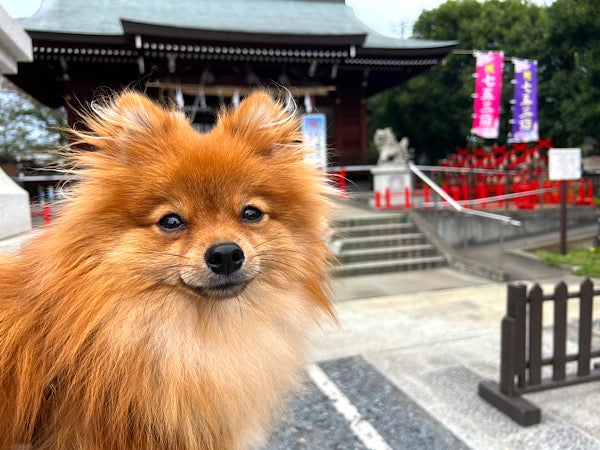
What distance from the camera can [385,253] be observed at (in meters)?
9.22

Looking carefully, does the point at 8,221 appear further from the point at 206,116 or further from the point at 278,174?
the point at 206,116

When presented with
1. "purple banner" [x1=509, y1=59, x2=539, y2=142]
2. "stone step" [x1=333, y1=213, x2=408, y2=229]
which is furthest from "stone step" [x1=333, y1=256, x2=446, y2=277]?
"purple banner" [x1=509, y1=59, x2=539, y2=142]

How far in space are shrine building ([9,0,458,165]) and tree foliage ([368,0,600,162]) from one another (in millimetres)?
3987

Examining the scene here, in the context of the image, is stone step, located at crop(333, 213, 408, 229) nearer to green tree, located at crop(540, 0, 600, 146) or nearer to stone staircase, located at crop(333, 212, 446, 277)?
stone staircase, located at crop(333, 212, 446, 277)

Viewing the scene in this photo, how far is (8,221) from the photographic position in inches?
112

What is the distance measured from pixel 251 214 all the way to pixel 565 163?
965 cm

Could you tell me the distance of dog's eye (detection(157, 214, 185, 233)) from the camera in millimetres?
1567

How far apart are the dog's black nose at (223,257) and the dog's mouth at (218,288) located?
47 millimetres

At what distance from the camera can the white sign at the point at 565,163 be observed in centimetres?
935

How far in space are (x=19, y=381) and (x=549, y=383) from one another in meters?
3.62

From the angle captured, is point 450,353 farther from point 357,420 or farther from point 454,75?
point 454,75

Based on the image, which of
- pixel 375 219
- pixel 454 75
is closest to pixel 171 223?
pixel 375 219

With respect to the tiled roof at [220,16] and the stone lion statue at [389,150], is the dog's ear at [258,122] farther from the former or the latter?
the tiled roof at [220,16]

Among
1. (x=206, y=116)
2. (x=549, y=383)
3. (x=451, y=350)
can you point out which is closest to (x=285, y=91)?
(x=549, y=383)
